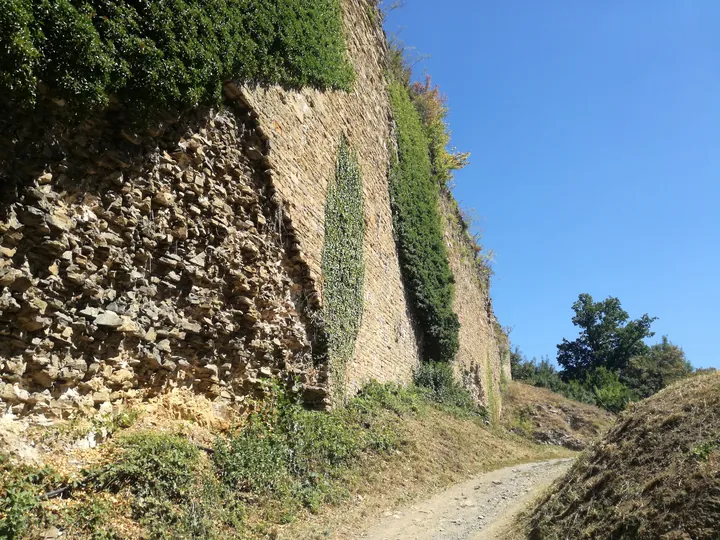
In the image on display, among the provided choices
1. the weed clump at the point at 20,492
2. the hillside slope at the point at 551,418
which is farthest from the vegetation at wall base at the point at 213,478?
the hillside slope at the point at 551,418

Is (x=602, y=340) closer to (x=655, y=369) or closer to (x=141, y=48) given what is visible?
(x=655, y=369)

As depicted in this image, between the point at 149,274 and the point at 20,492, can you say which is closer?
the point at 20,492

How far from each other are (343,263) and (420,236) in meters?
6.01

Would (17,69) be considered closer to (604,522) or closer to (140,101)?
(140,101)

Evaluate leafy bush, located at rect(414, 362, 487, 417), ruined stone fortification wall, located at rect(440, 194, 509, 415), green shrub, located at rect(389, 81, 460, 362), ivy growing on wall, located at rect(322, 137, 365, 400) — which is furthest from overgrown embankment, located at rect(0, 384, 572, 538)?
ruined stone fortification wall, located at rect(440, 194, 509, 415)

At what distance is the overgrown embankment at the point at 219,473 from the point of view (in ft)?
14.5

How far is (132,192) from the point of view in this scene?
6008mm

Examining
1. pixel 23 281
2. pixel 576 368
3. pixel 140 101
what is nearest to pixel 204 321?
pixel 23 281

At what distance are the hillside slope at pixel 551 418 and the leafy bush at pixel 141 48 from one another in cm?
1916

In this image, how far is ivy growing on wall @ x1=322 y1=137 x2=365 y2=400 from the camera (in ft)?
31.0

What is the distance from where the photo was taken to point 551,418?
2400 centimetres

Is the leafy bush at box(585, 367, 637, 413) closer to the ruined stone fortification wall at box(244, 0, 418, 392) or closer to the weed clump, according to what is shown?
the ruined stone fortification wall at box(244, 0, 418, 392)

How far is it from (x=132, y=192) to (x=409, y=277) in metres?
10.00

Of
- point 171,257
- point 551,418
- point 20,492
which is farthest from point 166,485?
point 551,418
